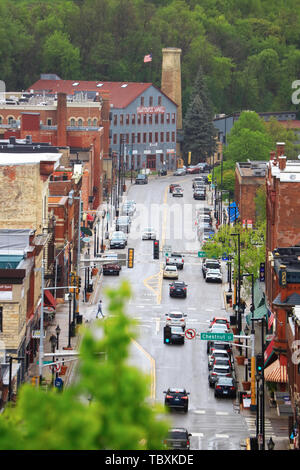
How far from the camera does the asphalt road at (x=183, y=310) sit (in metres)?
60.1

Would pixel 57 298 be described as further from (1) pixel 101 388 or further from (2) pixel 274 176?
(1) pixel 101 388

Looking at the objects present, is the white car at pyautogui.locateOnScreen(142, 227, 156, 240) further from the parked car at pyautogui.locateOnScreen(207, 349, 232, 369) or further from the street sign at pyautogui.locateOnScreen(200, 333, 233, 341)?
the street sign at pyautogui.locateOnScreen(200, 333, 233, 341)

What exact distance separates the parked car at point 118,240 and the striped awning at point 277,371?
4968 centimetres

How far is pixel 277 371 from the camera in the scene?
64375 mm

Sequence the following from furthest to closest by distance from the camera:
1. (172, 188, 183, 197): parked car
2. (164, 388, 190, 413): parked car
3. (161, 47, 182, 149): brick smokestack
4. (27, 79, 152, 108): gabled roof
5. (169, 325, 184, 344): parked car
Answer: (161, 47, 182, 149): brick smokestack < (27, 79, 152, 108): gabled roof < (172, 188, 183, 197): parked car < (169, 325, 184, 344): parked car < (164, 388, 190, 413): parked car

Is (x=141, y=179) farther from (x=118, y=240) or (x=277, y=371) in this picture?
(x=277, y=371)

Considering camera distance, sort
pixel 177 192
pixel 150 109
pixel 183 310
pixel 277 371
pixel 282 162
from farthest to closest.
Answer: pixel 150 109, pixel 177 192, pixel 183 310, pixel 282 162, pixel 277 371

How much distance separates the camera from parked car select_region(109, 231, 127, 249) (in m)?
115

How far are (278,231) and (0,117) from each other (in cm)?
7912

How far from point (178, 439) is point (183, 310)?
36076 millimetres

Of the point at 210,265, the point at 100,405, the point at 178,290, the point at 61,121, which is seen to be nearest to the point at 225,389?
the point at 178,290

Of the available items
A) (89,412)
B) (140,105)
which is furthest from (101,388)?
(140,105)

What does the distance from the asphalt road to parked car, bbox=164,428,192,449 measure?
1.74m

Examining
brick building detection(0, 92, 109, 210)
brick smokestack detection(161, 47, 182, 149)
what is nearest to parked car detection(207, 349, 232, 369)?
brick building detection(0, 92, 109, 210)
